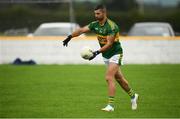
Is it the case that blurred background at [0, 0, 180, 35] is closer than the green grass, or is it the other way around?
the green grass

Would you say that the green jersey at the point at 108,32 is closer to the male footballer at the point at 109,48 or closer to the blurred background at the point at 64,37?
the male footballer at the point at 109,48

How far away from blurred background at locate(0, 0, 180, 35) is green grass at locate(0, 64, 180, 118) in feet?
17.6

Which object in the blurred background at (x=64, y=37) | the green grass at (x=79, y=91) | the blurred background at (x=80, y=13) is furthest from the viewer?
the blurred background at (x=80, y=13)

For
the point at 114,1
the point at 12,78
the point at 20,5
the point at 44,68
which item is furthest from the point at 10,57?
the point at 114,1

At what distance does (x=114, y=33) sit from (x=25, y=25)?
55.9ft

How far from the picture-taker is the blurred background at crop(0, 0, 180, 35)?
3097 cm

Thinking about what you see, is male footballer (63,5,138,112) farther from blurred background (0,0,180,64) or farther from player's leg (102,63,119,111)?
blurred background (0,0,180,64)

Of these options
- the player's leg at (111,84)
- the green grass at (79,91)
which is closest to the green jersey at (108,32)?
the player's leg at (111,84)

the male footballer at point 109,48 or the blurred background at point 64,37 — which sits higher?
the male footballer at point 109,48

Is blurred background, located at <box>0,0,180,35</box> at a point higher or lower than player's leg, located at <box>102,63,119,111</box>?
lower

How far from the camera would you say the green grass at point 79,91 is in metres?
14.4

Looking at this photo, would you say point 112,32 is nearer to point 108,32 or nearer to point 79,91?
point 108,32

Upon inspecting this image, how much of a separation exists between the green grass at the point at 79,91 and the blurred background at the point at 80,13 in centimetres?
535

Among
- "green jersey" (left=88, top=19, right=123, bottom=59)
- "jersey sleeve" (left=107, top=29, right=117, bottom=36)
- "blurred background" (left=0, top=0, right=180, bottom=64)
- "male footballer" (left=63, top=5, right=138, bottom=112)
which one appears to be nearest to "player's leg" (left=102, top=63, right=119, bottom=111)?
"male footballer" (left=63, top=5, right=138, bottom=112)
